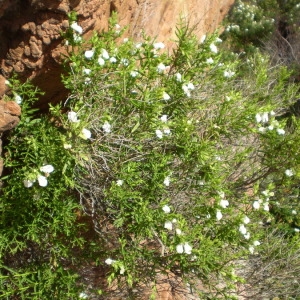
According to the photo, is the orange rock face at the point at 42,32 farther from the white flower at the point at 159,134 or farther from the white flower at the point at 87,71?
the white flower at the point at 159,134

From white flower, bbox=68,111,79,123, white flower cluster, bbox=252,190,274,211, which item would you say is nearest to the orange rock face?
white flower, bbox=68,111,79,123

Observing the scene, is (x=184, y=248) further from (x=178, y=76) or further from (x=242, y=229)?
(x=178, y=76)


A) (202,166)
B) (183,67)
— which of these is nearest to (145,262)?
(202,166)

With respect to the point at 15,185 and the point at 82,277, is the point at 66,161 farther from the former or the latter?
the point at 82,277

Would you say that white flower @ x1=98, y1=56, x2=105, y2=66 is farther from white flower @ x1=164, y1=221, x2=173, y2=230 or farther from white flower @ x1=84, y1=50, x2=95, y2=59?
white flower @ x1=164, y1=221, x2=173, y2=230

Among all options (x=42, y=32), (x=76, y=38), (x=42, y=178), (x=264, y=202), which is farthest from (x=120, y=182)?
(x=264, y=202)

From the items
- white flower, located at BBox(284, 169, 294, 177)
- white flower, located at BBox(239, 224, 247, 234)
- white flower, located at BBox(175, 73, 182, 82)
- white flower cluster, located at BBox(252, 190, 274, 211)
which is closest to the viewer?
white flower, located at BBox(175, 73, 182, 82)

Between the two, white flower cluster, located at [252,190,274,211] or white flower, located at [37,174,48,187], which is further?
white flower cluster, located at [252,190,274,211]
